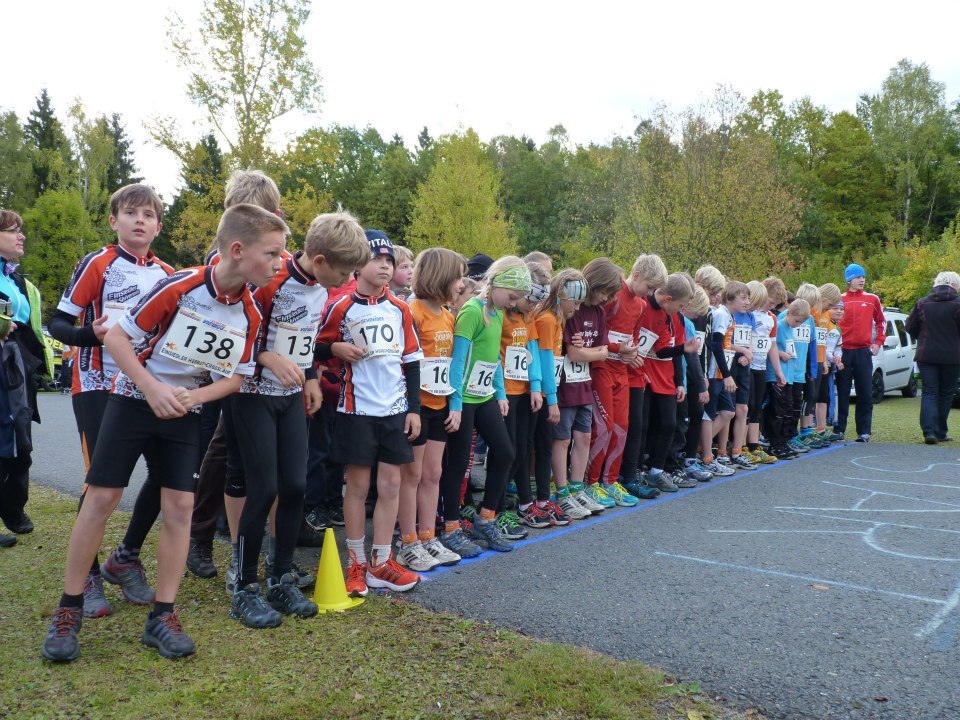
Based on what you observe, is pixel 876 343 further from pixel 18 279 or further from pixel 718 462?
pixel 18 279

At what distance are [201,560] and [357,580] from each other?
38.4 inches

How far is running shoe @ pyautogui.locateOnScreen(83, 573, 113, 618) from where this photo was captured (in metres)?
3.72

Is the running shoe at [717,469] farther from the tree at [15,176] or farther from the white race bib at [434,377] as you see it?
the tree at [15,176]

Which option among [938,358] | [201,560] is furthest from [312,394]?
[938,358]

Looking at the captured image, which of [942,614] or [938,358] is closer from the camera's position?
[942,614]

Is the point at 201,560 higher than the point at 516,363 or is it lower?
lower

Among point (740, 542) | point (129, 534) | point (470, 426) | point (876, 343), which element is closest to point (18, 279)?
point (129, 534)

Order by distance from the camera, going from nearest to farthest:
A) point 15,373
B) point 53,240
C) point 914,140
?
point 15,373 < point 53,240 < point 914,140

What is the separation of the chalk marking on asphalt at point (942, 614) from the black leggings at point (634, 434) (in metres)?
2.82

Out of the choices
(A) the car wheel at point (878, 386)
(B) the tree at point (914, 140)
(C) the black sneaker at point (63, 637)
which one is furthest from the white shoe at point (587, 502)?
(B) the tree at point (914, 140)

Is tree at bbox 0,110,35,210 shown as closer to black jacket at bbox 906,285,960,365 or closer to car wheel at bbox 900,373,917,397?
car wheel at bbox 900,373,917,397

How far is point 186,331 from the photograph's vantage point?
324 cm

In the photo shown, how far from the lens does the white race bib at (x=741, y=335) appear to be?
8234 millimetres

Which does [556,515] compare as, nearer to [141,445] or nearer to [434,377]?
[434,377]
